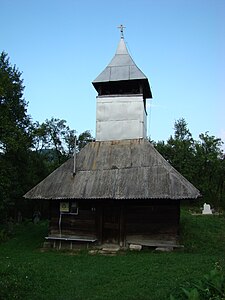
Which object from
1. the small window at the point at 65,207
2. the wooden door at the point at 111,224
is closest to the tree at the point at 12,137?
the small window at the point at 65,207

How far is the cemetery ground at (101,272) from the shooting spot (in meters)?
7.68

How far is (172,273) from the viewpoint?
30.9 ft

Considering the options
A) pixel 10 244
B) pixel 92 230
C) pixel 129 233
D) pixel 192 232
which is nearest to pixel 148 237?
pixel 129 233

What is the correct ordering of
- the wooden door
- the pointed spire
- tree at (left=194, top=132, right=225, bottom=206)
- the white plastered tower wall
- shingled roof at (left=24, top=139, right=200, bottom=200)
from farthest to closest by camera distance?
tree at (left=194, top=132, right=225, bottom=206)
the pointed spire
the white plastered tower wall
the wooden door
shingled roof at (left=24, top=139, right=200, bottom=200)

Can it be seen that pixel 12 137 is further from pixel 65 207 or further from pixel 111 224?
pixel 111 224

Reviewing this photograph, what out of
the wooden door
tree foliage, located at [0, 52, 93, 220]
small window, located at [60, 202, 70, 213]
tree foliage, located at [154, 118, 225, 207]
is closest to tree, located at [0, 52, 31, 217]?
tree foliage, located at [0, 52, 93, 220]

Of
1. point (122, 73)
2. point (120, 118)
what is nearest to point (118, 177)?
point (120, 118)

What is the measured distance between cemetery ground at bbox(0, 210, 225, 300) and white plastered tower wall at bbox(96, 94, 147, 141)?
19.0ft

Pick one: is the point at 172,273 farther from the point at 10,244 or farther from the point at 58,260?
the point at 10,244

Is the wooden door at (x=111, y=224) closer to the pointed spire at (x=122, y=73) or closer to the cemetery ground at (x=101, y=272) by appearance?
the cemetery ground at (x=101, y=272)

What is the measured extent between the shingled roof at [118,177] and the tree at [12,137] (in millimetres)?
3108

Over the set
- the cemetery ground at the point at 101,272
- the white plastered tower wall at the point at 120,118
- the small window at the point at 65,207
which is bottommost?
the cemetery ground at the point at 101,272

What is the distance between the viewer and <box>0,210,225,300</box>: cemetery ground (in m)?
7.68

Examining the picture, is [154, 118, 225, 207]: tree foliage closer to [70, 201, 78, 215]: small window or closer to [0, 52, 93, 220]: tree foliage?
[0, 52, 93, 220]: tree foliage
